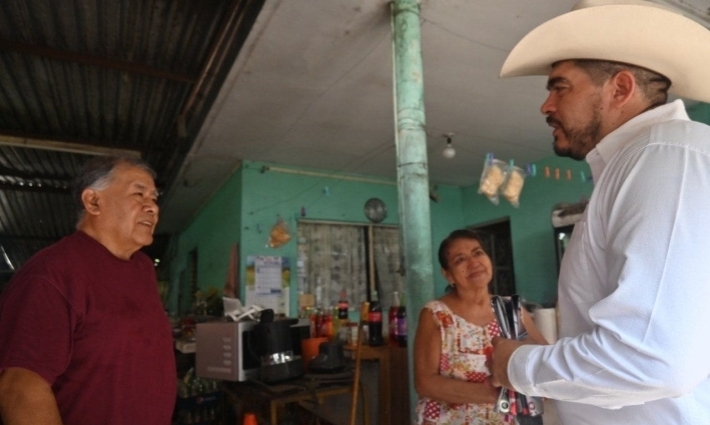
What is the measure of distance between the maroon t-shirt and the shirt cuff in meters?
1.03

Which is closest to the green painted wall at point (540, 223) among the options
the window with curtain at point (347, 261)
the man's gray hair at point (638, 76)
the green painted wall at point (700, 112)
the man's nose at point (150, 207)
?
the green painted wall at point (700, 112)

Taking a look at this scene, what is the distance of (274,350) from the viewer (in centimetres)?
219

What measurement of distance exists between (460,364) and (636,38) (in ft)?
3.89

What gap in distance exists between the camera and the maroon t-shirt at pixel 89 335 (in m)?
1.06

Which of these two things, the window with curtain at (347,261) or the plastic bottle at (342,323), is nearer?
the plastic bottle at (342,323)

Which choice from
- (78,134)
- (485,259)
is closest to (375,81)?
(485,259)

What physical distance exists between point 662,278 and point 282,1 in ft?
6.68

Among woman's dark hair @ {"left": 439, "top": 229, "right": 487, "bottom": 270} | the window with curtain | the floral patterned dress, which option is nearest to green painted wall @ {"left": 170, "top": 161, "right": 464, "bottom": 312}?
the window with curtain

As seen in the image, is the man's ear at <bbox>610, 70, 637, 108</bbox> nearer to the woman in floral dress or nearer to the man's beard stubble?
the man's beard stubble

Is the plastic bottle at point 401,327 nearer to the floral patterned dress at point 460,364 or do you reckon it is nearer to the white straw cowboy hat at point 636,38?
the floral patterned dress at point 460,364

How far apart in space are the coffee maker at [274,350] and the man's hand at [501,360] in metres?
1.44

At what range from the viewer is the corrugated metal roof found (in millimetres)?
2416


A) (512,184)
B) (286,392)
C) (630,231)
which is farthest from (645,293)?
(512,184)

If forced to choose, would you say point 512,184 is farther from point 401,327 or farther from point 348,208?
point 348,208
